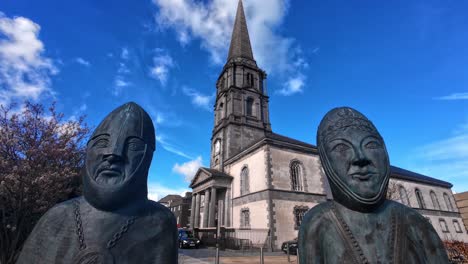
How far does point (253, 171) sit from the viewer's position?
22.6 m

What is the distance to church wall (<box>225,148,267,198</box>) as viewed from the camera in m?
21.1

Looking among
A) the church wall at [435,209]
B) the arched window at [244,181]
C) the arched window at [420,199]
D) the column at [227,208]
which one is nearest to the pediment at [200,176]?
the column at [227,208]

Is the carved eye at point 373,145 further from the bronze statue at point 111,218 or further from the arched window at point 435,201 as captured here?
the arched window at point 435,201

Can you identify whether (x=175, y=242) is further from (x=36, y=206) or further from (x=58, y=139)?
(x=58, y=139)

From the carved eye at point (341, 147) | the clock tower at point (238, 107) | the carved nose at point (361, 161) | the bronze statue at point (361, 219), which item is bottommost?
the bronze statue at point (361, 219)

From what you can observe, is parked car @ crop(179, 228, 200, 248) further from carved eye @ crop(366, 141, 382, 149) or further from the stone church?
carved eye @ crop(366, 141, 382, 149)

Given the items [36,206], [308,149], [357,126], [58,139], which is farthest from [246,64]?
[357,126]

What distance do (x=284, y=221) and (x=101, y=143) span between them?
19675mm

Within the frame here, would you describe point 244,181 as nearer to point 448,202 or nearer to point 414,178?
point 414,178

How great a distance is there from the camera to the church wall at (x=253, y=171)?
832 inches

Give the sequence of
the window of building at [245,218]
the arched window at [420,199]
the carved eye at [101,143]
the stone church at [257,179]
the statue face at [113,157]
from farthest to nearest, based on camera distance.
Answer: the arched window at [420,199] → the window of building at [245,218] → the stone church at [257,179] → the carved eye at [101,143] → the statue face at [113,157]

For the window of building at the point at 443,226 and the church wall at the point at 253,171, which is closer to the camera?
the church wall at the point at 253,171

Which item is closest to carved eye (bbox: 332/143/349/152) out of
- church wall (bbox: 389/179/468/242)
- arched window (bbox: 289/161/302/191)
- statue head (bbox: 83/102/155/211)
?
statue head (bbox: 83/102/155/211)

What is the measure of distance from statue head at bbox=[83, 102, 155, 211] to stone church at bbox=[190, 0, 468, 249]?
60.4 feet
